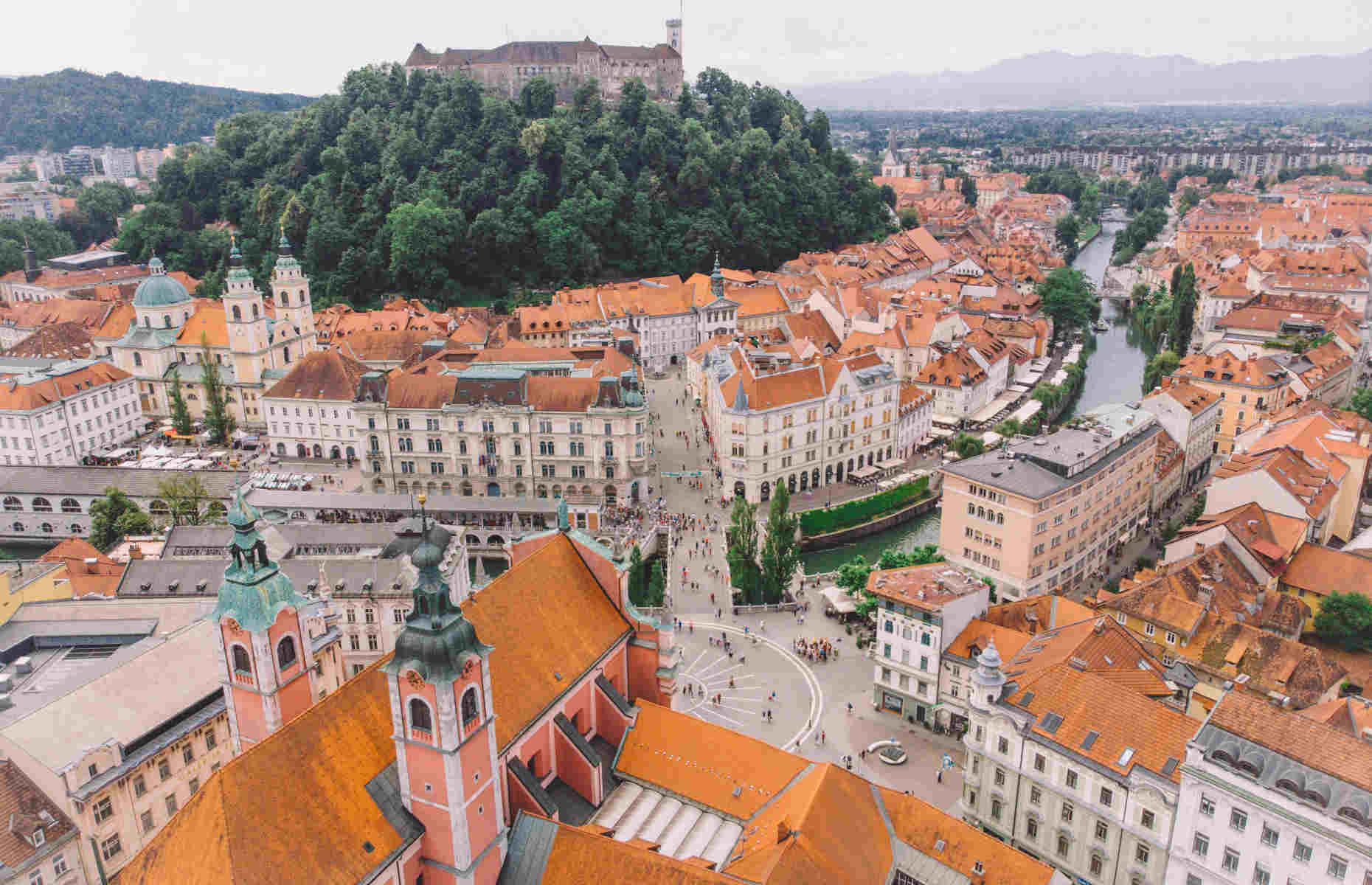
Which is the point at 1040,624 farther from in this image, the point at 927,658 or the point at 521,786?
the point at 521,786

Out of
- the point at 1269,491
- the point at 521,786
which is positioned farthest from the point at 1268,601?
the point at 521,786

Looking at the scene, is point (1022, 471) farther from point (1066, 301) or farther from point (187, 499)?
point (1066, 301)

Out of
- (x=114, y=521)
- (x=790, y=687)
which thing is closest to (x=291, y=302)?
(x=114, y=521)

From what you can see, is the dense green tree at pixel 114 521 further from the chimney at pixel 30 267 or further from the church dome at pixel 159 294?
the chimney at pixel 30 267

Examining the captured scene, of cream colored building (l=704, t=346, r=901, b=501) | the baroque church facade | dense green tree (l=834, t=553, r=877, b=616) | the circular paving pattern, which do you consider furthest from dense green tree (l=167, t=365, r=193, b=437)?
dense green tree (l=834, t=553, r=877, b=616)

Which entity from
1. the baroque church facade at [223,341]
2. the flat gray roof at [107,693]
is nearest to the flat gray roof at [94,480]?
the baroque church facade at [223,341]

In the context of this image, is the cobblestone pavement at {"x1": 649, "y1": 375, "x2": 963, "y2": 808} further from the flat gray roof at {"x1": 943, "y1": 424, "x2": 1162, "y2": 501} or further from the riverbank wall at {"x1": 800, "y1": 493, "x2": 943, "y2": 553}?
the flat gray roof at {"x1": 943, "y1": 424, "x2": 1162, "y2": 501}
